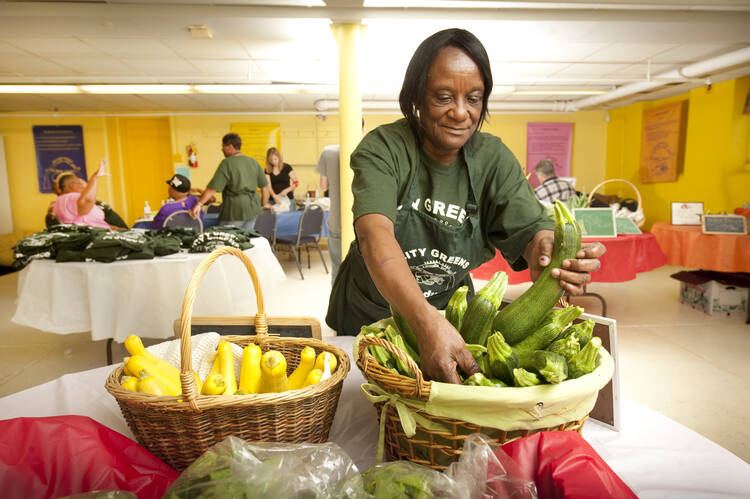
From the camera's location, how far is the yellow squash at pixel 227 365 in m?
0.88

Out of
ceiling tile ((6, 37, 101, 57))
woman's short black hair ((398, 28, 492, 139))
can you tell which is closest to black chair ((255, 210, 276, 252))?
ceiling tile ((6, 37, 101, 57))

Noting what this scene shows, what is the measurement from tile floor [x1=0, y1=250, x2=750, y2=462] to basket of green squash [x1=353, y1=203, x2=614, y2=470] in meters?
2.10

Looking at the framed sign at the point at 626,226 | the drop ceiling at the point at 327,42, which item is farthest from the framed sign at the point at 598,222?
the drop ceiling at the point at 327,42

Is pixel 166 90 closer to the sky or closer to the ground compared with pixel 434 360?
closer to the sky

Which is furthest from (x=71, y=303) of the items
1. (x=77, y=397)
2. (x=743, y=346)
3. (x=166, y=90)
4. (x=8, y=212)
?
(x=8, y=212)

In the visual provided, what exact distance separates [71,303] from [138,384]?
2.27 meters

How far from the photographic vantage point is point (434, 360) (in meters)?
0.69

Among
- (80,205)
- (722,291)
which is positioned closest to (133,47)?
(80,205)

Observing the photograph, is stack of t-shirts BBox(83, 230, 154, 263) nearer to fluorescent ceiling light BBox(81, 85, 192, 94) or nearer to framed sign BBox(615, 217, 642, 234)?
framed sign BBox(615, 217, 642, 234)

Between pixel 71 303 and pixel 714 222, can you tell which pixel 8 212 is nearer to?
pixel 71 303

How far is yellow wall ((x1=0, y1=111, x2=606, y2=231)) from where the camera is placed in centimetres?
1001

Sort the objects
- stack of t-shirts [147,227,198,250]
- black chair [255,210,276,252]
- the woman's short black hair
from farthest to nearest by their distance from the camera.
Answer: black chair [255,210,276,252]
stack of t-shirts [147,227,198,250]
the woman's short black hair

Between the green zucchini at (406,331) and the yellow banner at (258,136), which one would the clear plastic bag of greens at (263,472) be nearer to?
the green zucchini at (406,331)

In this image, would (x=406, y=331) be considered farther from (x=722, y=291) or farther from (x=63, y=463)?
(x=722, y=291)
